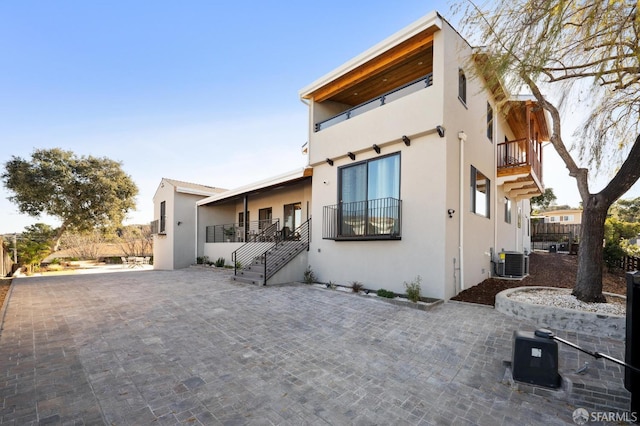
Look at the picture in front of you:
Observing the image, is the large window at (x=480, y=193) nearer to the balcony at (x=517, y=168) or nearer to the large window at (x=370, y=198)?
the balcony at (x=517, y=168)

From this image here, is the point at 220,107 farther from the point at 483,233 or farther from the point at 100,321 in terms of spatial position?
the point at 483,233

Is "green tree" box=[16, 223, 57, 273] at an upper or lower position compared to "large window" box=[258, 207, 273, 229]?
lower

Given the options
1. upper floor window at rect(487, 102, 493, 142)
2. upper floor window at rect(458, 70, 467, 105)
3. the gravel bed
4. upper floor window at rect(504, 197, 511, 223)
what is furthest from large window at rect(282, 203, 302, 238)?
the gravel bed

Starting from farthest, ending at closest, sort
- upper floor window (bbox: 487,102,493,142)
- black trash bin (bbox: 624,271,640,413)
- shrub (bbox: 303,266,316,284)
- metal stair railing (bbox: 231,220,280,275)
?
metal stair railing (bbox: 231,220,280,275) < upper floor window (bbox: 487,102,493,142) < shrub (bbox: 303,266,316,284) < black trash bin (bbox: 624,271,640,413)

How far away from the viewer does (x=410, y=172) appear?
724 centimetres

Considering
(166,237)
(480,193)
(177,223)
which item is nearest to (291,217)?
(177,223)

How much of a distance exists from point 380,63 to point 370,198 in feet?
12.5

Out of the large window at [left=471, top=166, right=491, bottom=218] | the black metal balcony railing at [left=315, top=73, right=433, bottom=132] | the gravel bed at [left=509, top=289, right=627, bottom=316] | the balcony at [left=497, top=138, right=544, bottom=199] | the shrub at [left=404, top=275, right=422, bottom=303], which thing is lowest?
the shrub at [left=404, top=275, right=422, bottom=303]

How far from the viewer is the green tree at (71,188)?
16250mm

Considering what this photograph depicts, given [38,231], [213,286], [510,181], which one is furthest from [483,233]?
[38,231]

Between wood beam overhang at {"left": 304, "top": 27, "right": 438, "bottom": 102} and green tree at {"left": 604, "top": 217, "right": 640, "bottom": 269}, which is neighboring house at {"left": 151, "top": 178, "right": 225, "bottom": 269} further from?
green tree at {"left": 604, "top": 217, "right": 640, "bottom": 269}

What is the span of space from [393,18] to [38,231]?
28.8 meters

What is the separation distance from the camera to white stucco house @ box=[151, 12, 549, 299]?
6727mm

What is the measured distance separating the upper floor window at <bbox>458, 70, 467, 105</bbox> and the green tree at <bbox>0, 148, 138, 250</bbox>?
70.4 ft
